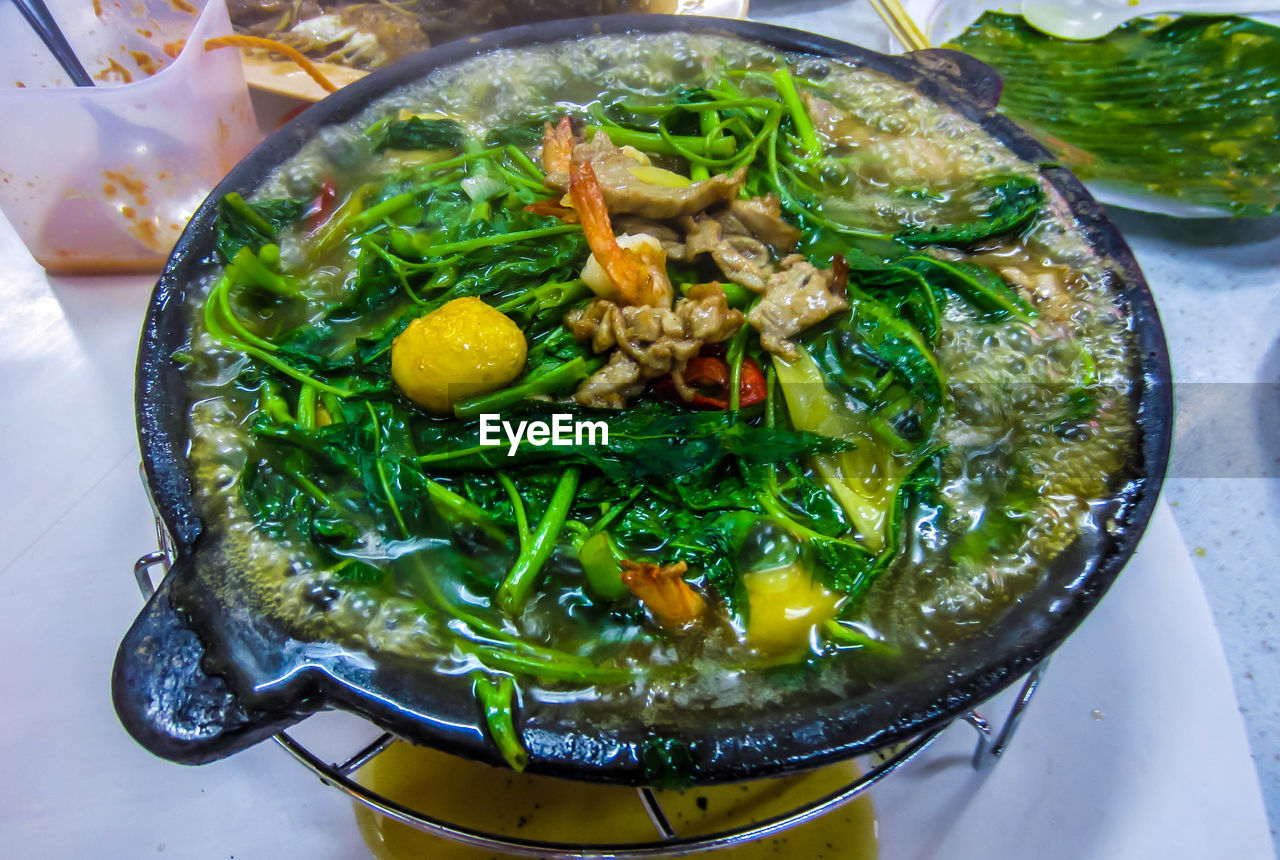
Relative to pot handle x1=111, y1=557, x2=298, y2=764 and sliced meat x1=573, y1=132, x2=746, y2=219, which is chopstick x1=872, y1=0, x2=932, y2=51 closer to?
Answer: sliced meat x1=573, y1=132, x2=746, y2=219

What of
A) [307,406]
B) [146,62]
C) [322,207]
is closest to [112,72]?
[146,62]

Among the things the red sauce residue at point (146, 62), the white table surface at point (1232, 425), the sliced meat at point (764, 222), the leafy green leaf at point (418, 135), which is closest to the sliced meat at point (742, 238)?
the sliced meat at point (764, 222)

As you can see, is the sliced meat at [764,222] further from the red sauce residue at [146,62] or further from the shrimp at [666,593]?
the red sauce residue at [146,62]

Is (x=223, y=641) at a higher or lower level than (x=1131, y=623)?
higher

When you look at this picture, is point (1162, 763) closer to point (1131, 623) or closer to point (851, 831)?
point (1131, 623)

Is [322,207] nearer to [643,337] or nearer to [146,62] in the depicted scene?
[643,337]

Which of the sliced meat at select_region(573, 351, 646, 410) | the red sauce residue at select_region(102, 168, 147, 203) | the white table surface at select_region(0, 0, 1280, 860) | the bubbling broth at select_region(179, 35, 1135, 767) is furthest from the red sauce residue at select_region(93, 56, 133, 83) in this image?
the sliced meat at select_region(573, 351, 646, 410)

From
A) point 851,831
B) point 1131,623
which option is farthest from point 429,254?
point 1131,623
